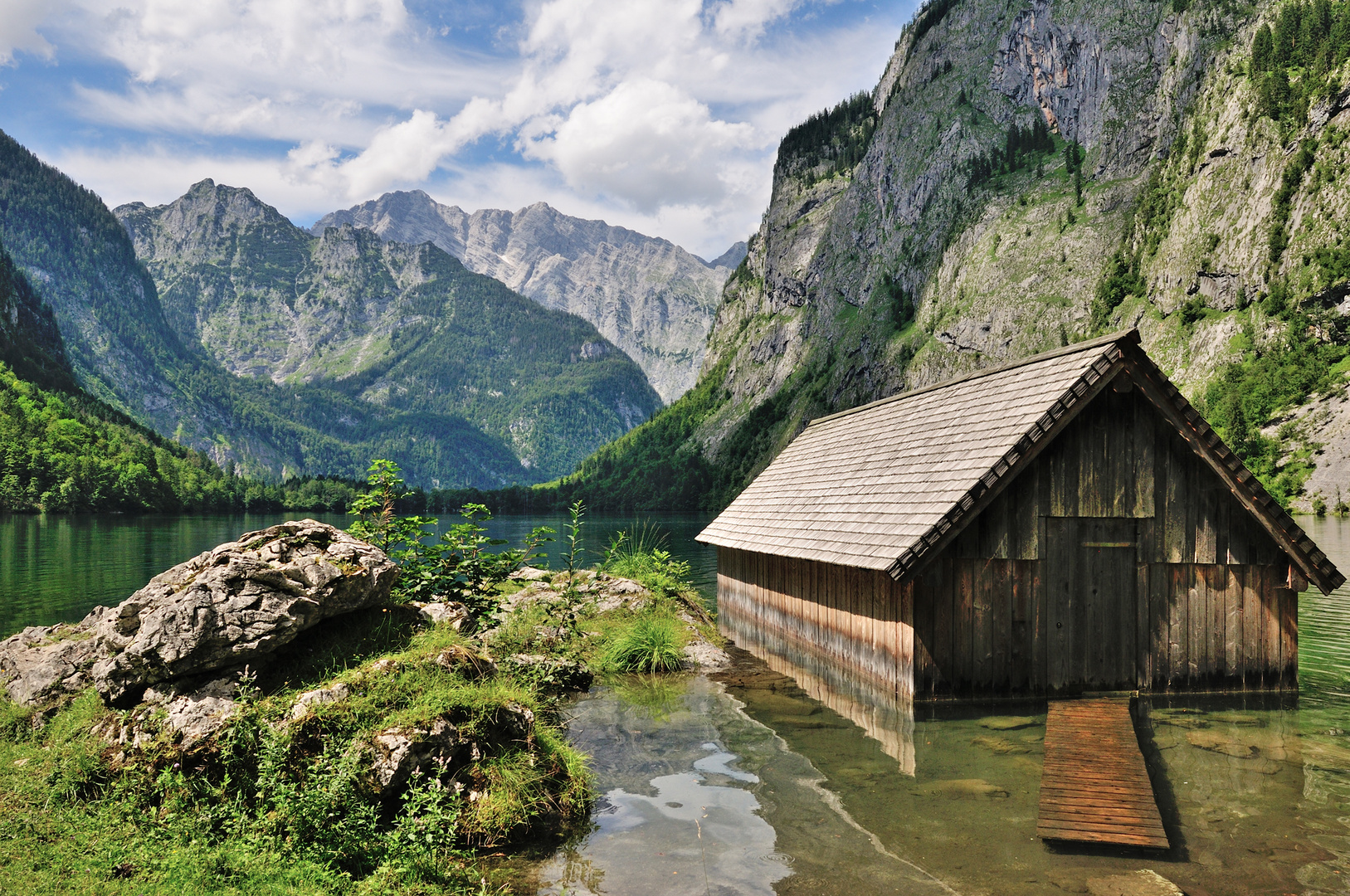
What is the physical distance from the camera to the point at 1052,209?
152 meters

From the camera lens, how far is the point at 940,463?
1630 centimetres

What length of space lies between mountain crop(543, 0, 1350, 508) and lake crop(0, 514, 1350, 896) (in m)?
92.6

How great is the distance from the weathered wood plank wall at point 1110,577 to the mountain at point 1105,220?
89726 mm

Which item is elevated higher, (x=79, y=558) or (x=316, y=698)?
(x=316, y=698)

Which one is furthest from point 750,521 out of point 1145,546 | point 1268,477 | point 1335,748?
point 1268,477

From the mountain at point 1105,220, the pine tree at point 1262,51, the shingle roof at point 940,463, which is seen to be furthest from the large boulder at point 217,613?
the pine tree at point 1262,51

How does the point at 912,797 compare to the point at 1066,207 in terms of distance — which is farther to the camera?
the point at 1066,207

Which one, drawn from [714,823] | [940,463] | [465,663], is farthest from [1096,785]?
[465,663]

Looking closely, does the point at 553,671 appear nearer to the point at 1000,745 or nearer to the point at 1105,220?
the point at 1000,745

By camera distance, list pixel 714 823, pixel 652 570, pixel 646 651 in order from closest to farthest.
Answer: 1. pixel 714 823
2. pixel 646 651
3. pixel 652 570

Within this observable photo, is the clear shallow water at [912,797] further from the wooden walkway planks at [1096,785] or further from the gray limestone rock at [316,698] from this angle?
the gray limestone rock at [316,698]

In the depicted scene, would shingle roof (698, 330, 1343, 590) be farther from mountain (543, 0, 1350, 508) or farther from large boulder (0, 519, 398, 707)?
mountain (543, 0, 1350, 508)

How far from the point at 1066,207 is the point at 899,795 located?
6383 inches

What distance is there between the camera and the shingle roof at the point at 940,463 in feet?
46.9
